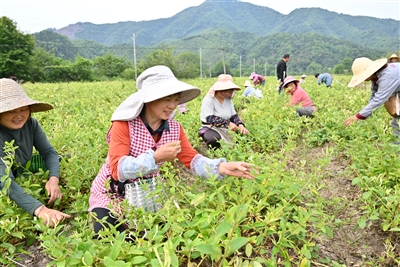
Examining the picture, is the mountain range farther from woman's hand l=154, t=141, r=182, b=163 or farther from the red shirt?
woman's hand l=154, t=141, r=182, b=163

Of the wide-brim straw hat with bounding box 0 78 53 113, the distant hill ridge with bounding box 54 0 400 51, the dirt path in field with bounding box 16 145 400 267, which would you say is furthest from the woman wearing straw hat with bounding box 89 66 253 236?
the distant hill ridge with bounding box 54 0 400 51

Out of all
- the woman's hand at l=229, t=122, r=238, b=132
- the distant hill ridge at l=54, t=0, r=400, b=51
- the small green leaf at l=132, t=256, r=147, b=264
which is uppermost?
the distant hill ridge at l=54, t=0, r=400, b=51

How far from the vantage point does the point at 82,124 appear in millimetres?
4418

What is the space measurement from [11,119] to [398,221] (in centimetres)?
264

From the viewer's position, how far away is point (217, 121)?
423cm

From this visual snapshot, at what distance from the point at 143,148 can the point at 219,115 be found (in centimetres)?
242

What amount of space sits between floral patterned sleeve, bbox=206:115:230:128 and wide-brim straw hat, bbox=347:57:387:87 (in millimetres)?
1569

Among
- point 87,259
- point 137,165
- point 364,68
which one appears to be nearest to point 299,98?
point 364,68

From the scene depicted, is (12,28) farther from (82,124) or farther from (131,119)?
(131,119)

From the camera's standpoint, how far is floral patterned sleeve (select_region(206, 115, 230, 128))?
4.23 m

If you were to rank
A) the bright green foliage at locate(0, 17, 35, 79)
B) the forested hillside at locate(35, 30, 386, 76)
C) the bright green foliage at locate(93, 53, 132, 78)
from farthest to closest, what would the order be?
the forested hillside at locate(35, 30, 386, 76) → the bright green foliage at locate(93, 53, 132, 78) → the bright green foliage at locate(0, 17, 35, 79)

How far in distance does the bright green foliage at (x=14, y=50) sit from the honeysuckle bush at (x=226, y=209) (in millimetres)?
29626

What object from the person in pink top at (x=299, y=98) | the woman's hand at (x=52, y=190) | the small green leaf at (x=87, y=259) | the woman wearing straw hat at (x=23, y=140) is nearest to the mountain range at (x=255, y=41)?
the person in pink top at (x=299, y=98)

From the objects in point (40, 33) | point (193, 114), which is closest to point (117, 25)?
point (40, 33)
